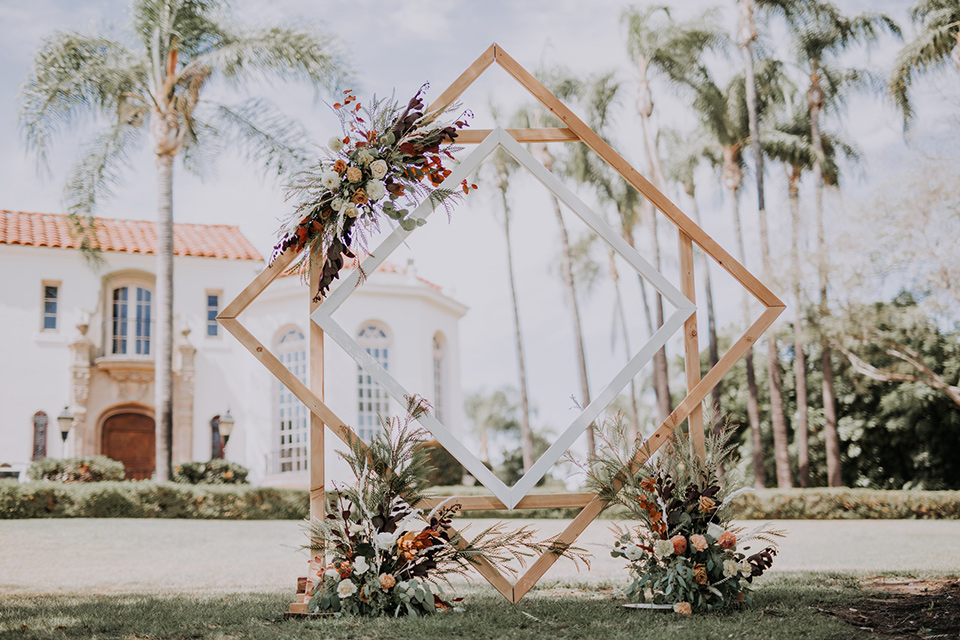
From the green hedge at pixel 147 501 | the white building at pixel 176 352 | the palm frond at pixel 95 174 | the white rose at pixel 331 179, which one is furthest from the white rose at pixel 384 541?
the white building at pixel 176 352

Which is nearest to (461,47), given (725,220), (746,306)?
(725,220)

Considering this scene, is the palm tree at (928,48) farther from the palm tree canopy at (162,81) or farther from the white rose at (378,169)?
the white rose at (378,169)

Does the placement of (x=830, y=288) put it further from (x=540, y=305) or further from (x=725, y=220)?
(x=540, y=305)

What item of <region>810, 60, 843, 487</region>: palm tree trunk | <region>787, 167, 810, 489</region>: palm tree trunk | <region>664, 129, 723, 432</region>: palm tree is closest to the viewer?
<region>810, 60, 843, 487</region>: palm tree trunk

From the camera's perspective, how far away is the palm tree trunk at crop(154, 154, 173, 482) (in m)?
15.4

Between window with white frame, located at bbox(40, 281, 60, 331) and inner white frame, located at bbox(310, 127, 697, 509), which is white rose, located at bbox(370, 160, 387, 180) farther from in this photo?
window with white frame, located at bbox(40, 281, 60, 331)

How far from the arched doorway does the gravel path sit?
9.61 m

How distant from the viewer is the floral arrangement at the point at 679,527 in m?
5.17

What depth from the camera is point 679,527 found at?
525 cm

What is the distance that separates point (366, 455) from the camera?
207 inches

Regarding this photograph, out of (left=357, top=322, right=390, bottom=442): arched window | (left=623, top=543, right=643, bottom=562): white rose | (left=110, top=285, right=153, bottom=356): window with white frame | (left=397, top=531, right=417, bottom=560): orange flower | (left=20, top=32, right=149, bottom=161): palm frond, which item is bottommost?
(left=623, top=543, right=643, bottom=562): white rose

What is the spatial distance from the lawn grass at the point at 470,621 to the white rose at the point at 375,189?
8.19 feet

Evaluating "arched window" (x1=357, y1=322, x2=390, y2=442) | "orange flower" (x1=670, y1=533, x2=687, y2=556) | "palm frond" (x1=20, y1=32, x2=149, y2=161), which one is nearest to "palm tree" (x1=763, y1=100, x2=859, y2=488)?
"arched window" (x1=357, y1=322, x2=390, y2=442)

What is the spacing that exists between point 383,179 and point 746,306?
674 inches
